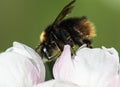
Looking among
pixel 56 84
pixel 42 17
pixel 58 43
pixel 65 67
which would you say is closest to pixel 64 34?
pixel 58 43

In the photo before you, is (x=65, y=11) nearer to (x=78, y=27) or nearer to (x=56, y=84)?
(x=78, y=27)

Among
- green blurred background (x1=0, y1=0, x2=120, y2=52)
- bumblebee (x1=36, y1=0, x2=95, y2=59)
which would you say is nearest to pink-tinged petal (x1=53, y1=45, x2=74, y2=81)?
bumblebee (x1=36, y1=0, x2=95, y2=59)

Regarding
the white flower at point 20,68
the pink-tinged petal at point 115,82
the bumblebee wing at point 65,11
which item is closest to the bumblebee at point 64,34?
the bumblebee wing at point 65,11

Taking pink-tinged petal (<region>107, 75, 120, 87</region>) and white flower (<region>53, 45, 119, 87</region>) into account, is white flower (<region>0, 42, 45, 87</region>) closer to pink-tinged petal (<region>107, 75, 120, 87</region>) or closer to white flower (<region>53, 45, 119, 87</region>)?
white flower (<region>53, 45, 119, 87</region>)

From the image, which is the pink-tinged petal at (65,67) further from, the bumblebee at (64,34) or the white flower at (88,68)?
the bumblebee at (64,34)

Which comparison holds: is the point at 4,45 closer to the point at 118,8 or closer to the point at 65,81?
the point at 118,8

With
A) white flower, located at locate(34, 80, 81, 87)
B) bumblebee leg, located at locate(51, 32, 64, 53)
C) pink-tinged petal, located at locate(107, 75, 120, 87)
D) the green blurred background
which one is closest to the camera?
white flower, located at locate(34, 80, 81, 87)
